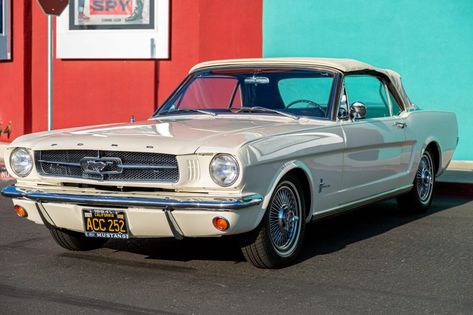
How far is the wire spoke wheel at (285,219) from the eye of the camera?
19.6ft

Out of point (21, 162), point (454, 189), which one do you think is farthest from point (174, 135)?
point (454, 189)

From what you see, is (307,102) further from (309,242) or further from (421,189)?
(421,189)

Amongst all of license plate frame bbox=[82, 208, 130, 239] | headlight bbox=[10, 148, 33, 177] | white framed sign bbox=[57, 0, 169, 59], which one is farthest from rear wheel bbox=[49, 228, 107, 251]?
white framed sign bbox=[57, 0, 169, 59]

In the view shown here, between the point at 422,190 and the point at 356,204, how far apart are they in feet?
6.14

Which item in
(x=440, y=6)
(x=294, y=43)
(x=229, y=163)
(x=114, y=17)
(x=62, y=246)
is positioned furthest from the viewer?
(x=114, y=17)

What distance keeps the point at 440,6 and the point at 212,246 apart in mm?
7297

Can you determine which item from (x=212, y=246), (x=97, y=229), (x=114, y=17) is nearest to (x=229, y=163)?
(x=97, y=229)

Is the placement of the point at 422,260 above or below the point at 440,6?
below

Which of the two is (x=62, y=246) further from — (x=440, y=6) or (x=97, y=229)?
(x=440, y=6)

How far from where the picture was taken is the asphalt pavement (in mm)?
5059

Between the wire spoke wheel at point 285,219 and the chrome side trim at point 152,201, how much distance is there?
0.39 meters

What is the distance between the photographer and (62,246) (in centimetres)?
666

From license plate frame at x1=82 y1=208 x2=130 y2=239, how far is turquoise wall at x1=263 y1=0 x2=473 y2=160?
8011 mm

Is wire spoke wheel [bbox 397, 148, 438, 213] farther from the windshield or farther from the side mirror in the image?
the windshield
